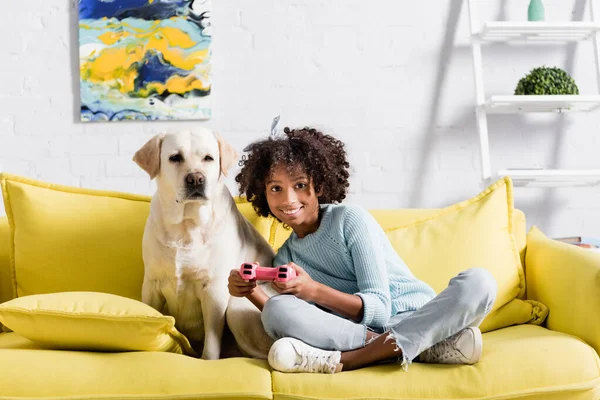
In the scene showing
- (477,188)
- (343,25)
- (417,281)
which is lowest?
(417,281)

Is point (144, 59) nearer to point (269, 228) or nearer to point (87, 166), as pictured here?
point (87, 166)

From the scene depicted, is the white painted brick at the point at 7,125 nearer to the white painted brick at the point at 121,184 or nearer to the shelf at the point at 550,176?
the white painted brick at the point at 121,184

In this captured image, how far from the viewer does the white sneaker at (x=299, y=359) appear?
154 cm

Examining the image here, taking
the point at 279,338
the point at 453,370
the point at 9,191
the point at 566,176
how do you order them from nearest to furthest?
the point at 453,370, the point at 279,338, the point at 9,191, the point at 566,176

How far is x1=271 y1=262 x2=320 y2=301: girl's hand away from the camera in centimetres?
167

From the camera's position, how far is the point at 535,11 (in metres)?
2.77

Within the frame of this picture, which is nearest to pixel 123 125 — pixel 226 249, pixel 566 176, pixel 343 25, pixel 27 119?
pixel 27 119

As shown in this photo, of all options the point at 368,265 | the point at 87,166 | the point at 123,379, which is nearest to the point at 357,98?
the point at 87,166

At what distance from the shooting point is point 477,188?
2889 mm

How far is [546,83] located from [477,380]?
1.58m

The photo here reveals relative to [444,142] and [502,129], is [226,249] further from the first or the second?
[502,129]

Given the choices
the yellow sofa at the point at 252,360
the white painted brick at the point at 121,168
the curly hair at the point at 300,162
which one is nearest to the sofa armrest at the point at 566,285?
the yellow sofa at the point at 252,360

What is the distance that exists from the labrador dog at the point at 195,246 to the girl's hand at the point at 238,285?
0.14m

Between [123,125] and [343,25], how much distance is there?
0.99 metres
